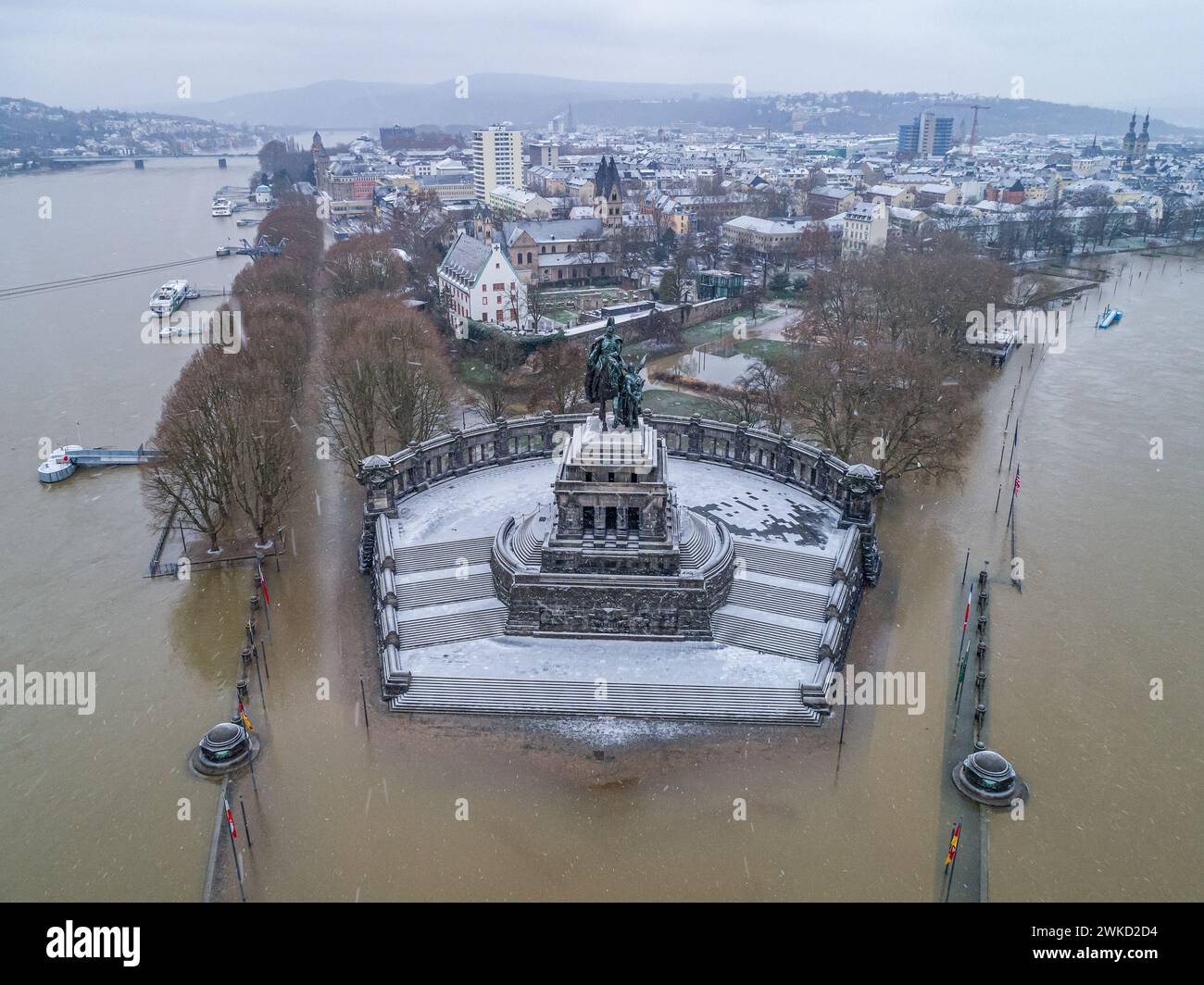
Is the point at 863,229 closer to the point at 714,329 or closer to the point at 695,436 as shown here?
the point at 714,329

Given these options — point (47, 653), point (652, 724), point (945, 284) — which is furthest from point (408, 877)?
point (945, 284)

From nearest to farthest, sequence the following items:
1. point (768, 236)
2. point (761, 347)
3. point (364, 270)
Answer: point (364, 270) < point (761, 347) < point (768, 236)

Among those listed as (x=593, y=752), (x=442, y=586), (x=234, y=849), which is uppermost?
(x=442, y=586)

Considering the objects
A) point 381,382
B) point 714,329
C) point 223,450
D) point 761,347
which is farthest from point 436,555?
point 714,329

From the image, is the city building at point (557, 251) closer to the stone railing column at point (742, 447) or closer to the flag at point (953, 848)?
the stone railing column at point (742, 447)

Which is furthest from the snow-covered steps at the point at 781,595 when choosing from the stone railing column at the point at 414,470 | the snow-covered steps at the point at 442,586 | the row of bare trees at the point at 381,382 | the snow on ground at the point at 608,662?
the row of bare trees at the point at 381,382

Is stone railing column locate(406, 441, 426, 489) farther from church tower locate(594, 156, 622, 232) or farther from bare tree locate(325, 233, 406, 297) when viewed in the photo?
church tower locate(594, 156, 622, 232)

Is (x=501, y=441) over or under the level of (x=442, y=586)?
over
